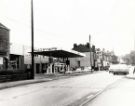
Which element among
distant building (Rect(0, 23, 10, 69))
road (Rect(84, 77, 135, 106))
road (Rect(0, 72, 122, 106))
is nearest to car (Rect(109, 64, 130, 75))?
distant building (Rect(0, 23, 10, 69))

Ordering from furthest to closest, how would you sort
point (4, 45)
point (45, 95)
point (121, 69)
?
point (121, 69) → point (4, 45) → point (45, 95)

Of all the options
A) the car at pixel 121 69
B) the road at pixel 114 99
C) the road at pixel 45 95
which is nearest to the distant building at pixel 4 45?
the car at pixel 121 69

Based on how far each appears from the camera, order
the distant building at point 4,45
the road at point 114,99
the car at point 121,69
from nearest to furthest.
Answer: the road at point 114,99 → the distant building at point 4,45 → the car at point 121,69

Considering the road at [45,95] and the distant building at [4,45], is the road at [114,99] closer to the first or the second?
the road at [45,95]

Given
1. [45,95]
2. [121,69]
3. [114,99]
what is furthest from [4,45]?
[114,99]

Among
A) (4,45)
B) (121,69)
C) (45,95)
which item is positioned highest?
(4,45)

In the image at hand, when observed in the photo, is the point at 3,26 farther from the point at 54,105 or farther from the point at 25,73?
the point at 54,105

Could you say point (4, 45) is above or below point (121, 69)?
above

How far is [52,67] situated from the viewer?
60.0m

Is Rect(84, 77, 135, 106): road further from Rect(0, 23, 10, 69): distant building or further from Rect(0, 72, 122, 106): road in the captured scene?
Rect(0, 23, 10, 69): distant building

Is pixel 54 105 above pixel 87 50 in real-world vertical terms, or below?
below

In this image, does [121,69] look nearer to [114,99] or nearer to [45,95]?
[45,95]

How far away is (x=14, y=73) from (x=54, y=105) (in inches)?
871

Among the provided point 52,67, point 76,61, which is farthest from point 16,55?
point 76,61
